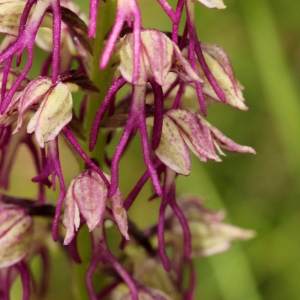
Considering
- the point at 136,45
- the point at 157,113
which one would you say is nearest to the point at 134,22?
the point at 136,45

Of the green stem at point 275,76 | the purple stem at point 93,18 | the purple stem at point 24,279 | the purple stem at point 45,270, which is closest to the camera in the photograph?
the purple stem at point 93,18

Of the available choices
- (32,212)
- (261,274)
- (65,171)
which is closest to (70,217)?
(32,212)

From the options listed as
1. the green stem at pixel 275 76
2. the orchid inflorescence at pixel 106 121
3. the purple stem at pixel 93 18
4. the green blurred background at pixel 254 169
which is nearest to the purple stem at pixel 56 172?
the orchid inflorescence at pixel 106 121

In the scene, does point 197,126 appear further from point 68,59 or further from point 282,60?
point 282,60

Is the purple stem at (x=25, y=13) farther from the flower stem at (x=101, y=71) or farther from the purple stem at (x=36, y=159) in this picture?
the purple stem at (x=36, y=159)

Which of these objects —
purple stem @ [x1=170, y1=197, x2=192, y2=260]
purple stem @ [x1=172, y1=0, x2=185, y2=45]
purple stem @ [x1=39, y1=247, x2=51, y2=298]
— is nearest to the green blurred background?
purple stem @ [x1=39, y1=247, x2=51, y2=298]

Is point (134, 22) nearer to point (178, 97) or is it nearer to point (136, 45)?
point (136, 45)

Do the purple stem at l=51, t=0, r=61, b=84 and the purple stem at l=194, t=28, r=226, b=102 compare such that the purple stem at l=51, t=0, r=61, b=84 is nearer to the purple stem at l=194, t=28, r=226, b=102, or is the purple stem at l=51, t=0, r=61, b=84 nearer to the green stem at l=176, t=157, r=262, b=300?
the purple stem at l=194, t=28, r=226, b=102
